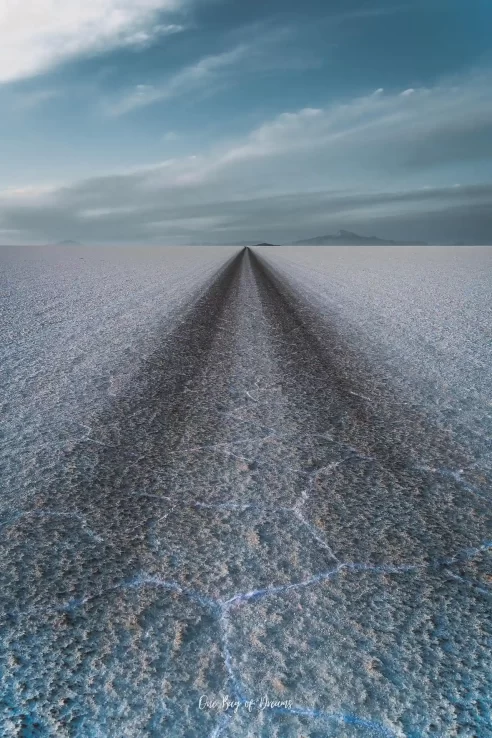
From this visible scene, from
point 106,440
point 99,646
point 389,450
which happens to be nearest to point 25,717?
point 99,646

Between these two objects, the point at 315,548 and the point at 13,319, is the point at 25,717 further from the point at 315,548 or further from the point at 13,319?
the point at 13,319

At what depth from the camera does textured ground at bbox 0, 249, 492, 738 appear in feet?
4.50

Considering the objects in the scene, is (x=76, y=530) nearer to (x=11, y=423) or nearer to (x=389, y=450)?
(x=11, y=423)

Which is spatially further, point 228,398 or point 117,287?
point 117,287

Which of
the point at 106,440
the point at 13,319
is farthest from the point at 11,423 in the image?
the point at 13,319

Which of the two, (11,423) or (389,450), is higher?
(11,423)

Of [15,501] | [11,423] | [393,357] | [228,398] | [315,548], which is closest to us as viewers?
[315,548]

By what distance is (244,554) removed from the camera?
6.45 feet

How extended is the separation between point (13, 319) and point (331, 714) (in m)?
6.87

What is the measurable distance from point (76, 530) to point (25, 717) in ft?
2.76

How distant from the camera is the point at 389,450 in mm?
2986

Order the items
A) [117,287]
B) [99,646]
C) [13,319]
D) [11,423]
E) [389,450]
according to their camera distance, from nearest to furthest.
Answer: [99,646], [389,450], [11,423], [13,319], [117,287]

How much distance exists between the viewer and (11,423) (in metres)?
3.25

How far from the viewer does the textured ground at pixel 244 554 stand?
4.50 ft
